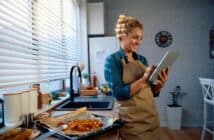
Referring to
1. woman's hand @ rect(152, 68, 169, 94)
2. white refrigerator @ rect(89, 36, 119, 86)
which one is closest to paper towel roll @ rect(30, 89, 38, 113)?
woman's hand @ rect(152, 68, 169, 94)

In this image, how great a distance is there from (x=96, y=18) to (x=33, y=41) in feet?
6.45

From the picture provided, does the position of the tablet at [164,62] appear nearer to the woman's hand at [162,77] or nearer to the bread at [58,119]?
the woman's hand at [162,77]

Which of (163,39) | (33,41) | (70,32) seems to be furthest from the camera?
(163,39)

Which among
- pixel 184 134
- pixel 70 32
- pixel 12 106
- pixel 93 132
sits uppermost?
pixel 70 32

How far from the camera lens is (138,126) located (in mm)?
1365

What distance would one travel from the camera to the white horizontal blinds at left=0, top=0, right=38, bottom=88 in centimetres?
128

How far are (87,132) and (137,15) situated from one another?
3311mm

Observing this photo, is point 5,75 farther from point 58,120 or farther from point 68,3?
point 68,3

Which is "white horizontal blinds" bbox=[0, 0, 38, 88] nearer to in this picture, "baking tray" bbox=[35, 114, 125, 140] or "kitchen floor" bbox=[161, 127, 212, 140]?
"baking tray" bbox=[35, 114, 125, 140]

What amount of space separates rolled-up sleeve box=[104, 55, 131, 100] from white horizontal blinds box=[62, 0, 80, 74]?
54.4 inches

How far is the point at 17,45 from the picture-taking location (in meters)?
1.44

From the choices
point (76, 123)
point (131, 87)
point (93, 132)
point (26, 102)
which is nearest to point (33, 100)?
point (26, 102)

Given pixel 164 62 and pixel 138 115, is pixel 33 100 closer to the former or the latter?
pixel 138 115

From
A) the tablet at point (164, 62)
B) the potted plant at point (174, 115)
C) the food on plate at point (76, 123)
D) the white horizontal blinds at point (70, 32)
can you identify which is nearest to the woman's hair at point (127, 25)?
the tablet at point (164, 62)
